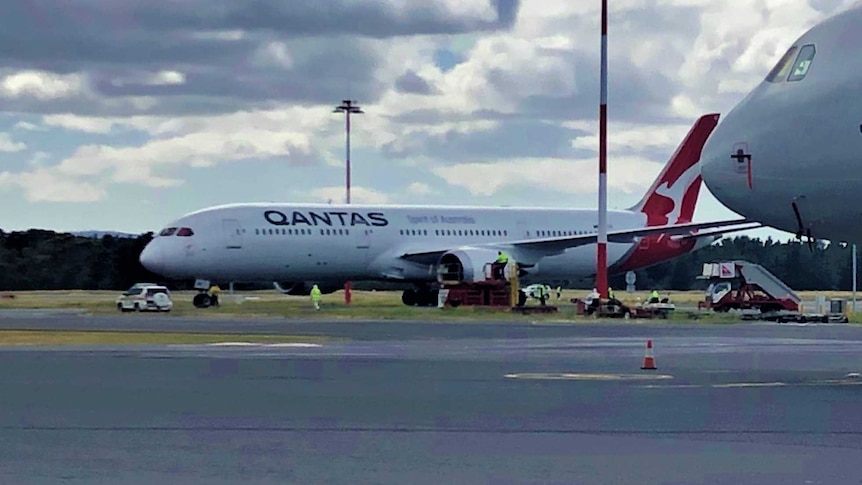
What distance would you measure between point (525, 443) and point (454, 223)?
2109 inches

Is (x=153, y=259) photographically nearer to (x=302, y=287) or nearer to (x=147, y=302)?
(x=147, y=302)

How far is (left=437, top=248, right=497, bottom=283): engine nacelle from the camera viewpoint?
62.8m

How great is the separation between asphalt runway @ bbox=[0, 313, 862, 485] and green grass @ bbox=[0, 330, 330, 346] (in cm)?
356

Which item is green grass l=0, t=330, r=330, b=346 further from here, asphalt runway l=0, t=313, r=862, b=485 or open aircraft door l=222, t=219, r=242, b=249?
open aircraft door l=222, t=219, r=242, b=249

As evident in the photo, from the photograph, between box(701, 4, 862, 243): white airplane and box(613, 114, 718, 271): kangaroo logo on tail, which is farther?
box(613, 114, 718, 271): kangaroo logo on tail

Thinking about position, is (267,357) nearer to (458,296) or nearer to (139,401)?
(139,401)

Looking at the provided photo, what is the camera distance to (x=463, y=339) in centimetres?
3678

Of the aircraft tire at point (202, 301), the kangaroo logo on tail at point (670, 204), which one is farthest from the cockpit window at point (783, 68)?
the kangaroo logo on tail at point (670, 204)

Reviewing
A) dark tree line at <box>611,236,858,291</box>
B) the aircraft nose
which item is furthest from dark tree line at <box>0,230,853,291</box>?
the aircraft nose

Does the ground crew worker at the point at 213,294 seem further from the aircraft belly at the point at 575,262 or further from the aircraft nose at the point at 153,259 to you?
the aircraft belly at the point at 575,262

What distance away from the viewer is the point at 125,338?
36.6 metres

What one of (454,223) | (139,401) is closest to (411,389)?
(139,401)

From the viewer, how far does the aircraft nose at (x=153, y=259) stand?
201 feet

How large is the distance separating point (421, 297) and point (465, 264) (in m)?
4.81
